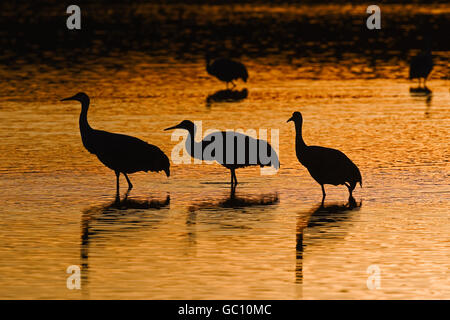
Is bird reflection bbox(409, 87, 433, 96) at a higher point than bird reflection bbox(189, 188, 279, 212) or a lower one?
higher

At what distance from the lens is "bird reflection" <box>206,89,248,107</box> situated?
30.4 metres

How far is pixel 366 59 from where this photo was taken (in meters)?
43.3

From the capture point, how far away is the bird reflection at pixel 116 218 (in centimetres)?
1453

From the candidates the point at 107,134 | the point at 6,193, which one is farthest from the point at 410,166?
the point at 6,193

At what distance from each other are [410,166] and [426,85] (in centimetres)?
1504

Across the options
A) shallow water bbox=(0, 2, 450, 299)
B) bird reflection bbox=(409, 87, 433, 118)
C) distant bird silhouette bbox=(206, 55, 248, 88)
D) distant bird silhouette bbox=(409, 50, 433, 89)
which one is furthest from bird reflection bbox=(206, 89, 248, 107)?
distant bird silhouette bbox=(409, 50, 433, 89)

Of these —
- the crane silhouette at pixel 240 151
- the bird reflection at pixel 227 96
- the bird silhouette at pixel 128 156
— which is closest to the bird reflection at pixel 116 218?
the bird silhouette at pixel 128 156

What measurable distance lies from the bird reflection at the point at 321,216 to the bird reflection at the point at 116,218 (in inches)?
70.9

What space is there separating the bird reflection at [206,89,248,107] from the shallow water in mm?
728

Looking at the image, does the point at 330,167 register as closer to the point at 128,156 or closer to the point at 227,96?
the point at 128,156

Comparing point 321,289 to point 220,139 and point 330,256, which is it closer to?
point 330,256

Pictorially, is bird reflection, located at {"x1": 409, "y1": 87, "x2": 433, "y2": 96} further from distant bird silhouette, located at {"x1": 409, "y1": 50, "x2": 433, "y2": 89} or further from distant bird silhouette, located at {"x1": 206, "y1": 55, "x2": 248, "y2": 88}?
distant bird silhouette, located at {"x1": 206, "y1": 55, "x2": 248, "y2": 88}

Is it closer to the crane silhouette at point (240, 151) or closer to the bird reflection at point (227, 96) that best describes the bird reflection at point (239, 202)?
the crane silhouette at point (240, 151)

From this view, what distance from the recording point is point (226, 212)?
16125mm
